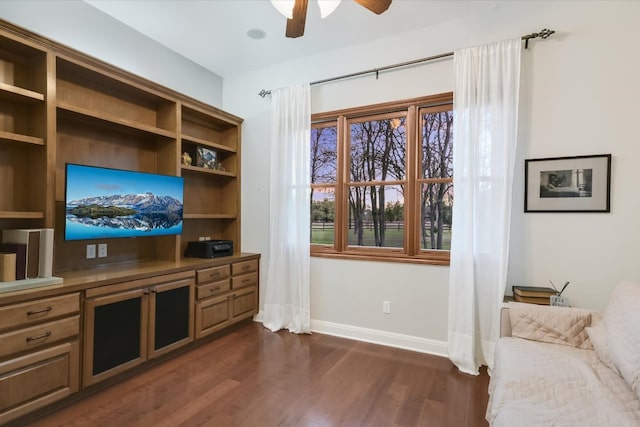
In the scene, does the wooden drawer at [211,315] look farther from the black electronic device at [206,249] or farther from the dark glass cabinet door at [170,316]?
the black electronic device at [206,249]

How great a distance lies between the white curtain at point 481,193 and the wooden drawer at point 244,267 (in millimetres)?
2170

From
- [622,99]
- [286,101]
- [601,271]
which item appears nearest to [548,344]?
[601,271]

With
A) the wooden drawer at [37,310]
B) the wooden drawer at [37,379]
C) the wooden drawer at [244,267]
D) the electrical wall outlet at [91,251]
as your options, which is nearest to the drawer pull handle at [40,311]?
the wooden drawer at [37,310]

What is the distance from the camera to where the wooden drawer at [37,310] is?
1.78 m

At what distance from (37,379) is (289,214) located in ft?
7.64

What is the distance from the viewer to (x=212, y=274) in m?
3.17

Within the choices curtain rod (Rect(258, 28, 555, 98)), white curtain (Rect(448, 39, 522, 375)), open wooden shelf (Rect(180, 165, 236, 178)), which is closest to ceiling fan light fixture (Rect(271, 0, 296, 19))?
curtain rod (Rect(258, 28, 555, 98))

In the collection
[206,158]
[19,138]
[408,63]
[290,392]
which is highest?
[408,63]

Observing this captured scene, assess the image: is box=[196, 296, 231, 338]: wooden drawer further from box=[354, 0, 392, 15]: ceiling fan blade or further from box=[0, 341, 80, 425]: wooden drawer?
box=[354, 0, 392, 15]: ceiling fan blade

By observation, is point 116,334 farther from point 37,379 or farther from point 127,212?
point 127,212

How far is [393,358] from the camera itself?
9.27ft

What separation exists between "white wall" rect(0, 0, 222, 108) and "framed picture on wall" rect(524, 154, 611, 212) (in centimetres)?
361

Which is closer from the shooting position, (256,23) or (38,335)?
(38,335)

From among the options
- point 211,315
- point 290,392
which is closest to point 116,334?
point 211,315
